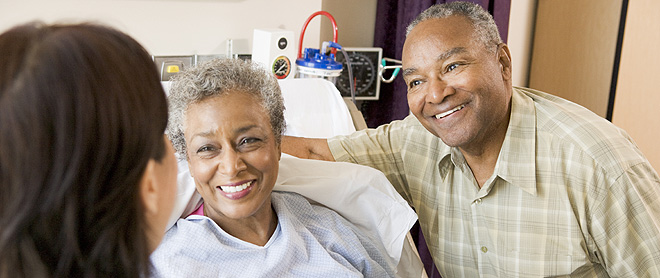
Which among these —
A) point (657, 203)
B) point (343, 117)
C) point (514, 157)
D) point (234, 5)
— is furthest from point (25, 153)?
point (234, 5)

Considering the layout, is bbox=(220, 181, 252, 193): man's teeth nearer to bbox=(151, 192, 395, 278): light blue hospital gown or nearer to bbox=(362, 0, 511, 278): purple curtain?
bbox=(151, 192, 395, 278): light blue hospital gown

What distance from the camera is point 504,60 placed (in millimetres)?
1768

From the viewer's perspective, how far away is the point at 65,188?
0.70 metres

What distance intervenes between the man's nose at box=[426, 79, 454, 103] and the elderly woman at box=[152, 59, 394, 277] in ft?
1.25

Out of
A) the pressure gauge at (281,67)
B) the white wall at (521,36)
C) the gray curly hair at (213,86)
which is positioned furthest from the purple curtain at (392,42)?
the gray curly hair at (213,86)

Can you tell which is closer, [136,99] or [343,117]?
[136,99]

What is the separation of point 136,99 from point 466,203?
1250mm

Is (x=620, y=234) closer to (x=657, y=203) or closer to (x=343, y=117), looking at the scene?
(x=657, y=203)

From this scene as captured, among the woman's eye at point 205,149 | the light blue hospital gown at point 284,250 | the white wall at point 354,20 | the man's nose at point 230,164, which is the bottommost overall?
the light blue hospital gown at point 284,250

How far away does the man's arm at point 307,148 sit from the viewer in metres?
1.92

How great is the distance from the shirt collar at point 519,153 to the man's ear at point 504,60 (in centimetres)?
9

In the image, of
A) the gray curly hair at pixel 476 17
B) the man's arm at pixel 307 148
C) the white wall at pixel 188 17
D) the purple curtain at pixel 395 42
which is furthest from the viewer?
the purple curtain at pixel 395 42

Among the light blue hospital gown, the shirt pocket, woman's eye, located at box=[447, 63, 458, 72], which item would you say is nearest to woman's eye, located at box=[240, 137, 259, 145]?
the light blue hospital gown

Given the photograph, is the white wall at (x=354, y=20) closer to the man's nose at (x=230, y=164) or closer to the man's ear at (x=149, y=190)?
the man's nose at (x=230, y=164)
